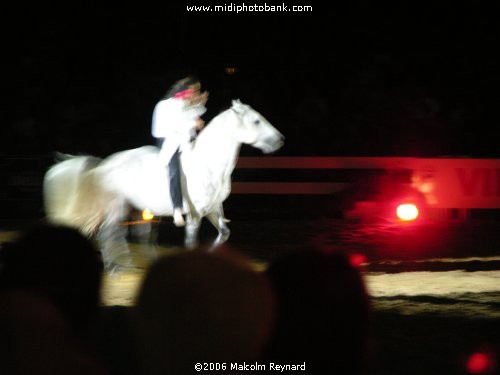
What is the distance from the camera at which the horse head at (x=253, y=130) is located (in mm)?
10148

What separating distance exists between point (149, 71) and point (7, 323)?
21503 mm

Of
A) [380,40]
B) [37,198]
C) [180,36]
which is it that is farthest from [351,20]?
[37,198]

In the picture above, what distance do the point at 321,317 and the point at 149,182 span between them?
304 inches

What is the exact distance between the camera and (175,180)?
392 inches

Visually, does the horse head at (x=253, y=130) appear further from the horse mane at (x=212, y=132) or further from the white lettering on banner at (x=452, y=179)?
the white lettering on banner at (x=452, y=179)

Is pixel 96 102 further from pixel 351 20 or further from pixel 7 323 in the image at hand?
pixel 7 323

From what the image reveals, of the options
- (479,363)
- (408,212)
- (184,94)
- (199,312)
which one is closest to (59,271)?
(199,312)

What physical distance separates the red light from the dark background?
52.2ft

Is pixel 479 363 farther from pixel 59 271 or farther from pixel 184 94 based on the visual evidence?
pixel 184 94

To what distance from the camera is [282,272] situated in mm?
2656

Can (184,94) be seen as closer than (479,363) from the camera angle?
No

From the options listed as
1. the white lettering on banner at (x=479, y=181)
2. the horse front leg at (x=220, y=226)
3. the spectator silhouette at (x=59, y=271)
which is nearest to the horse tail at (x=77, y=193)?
the horse front leg at (x=220, y=226)

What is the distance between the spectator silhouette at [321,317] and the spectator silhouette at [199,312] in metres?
0.15

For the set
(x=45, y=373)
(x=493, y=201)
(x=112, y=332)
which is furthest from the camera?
(x=493, y=201)
